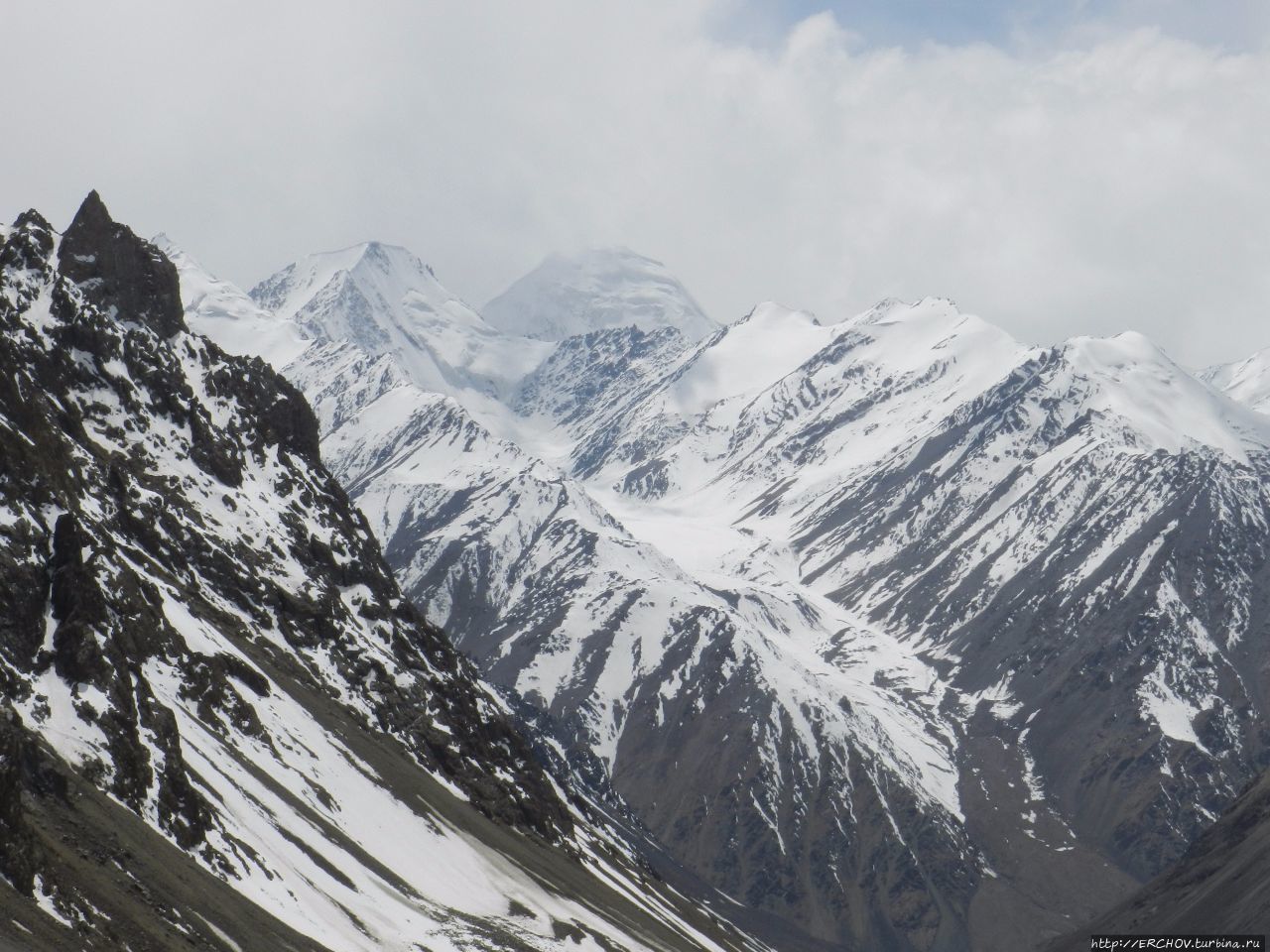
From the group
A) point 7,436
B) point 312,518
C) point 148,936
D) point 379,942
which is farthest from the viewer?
point 312,518

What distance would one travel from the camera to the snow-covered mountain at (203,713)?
82188mm

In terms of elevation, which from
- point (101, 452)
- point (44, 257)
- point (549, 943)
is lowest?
point (549, 943)

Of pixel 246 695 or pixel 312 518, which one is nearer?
pixel 246 695

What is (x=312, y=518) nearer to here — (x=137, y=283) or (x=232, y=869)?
(x=137, y=283)

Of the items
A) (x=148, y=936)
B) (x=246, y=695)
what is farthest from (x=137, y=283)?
(x=148, y=936)

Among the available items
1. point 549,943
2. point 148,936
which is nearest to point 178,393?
point 549,943

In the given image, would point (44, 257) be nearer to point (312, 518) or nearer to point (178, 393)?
point (178, 393)

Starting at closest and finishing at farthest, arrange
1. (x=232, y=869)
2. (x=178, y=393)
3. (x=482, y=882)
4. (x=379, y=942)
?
(x=232, y=869)
(x=379, y=942)
(x=482, y=882)
(x=178, y=393)

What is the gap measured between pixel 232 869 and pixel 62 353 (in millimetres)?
87765

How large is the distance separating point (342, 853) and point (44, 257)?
85.2 m

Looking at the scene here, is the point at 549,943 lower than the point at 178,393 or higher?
lower

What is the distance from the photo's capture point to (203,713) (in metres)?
122

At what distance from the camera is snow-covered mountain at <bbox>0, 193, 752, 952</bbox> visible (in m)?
82.2

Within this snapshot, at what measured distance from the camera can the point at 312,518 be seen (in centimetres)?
19862
